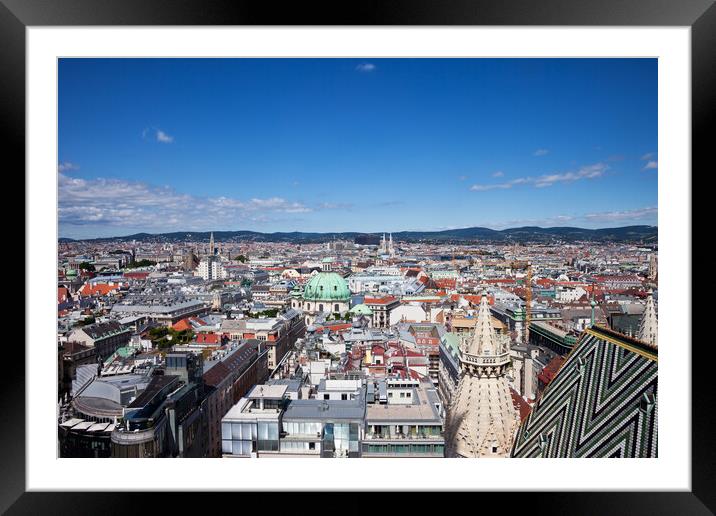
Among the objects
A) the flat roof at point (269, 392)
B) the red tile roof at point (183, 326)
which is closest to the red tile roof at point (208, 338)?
the red tile roof at point (183, 326)

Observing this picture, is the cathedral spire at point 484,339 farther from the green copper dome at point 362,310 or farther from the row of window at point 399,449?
the green copper dome at point 362,310

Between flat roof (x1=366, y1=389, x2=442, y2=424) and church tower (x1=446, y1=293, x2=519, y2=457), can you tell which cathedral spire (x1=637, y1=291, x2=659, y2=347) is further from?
flat roof (x1=366, y1=389, x2=442, y2=424)

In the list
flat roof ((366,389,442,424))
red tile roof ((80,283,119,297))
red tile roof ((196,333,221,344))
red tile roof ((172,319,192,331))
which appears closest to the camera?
flat roof ((366,389,442,424))

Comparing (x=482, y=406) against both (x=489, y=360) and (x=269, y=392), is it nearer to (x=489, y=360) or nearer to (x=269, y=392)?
(x=489, y=360)

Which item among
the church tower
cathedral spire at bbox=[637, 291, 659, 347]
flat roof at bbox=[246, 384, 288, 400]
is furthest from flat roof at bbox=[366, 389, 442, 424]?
cathedral spire at bbox=[637, 291, 659, 347]

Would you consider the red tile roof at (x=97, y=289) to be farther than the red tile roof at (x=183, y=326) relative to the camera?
Yes

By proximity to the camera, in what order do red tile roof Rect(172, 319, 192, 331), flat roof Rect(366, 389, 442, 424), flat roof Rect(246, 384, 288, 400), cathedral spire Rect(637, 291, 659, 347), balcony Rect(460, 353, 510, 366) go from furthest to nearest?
1. red tile roof Rect(172, 319, 192, 331)
2. balcony Rect(460, 353, 510, 366)
3. flat roof Rect(246, 384, 288, 400)
4. flat roof Rect(366, 389, 442, 424)
5. cathedral spire Rect(637, 291, 659, 347)
